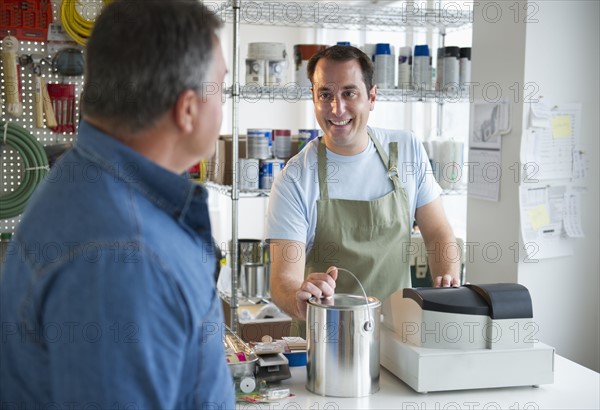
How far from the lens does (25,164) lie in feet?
11.1

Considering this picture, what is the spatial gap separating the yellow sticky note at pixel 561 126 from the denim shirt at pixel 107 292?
89.6 inches

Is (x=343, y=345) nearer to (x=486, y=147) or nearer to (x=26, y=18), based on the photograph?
(x=486, y=147)

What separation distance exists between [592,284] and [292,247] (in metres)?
1.48

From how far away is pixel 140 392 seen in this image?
0.86 meters

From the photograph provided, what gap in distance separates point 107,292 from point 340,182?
165 centimetres

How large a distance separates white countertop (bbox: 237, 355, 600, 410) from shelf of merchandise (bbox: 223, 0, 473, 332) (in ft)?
5.22

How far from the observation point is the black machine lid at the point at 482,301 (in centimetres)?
178

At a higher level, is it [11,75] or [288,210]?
[11,75]

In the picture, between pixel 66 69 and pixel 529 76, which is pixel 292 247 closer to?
pixel 529 76

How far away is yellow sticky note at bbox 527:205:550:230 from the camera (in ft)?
9.58

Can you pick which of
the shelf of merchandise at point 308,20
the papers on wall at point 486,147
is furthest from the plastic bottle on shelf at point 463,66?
the papers on wall at point 486,147

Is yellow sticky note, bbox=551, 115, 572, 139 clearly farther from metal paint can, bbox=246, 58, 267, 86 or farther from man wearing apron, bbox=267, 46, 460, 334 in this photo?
metal paint can, bbox=246, 58, 267, 86

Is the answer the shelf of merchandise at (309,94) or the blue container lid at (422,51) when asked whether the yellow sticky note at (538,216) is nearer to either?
the shelf of merchandise at (309,94)

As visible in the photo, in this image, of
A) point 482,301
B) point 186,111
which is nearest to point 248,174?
point 482,301
